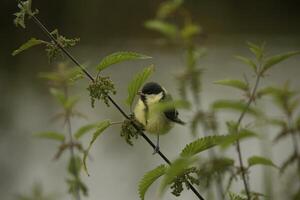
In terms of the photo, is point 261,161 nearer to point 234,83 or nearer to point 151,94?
point 234,83

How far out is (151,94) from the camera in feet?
5.93

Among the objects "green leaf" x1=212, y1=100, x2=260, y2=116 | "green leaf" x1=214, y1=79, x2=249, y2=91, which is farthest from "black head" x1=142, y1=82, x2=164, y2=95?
"green leaf" x1=212, y1=100, x2=260, y2=116

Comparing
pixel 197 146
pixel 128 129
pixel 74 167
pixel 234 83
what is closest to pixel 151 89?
pixel 74 167

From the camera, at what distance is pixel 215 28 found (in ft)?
24.4

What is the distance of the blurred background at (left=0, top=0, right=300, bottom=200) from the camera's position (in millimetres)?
4438

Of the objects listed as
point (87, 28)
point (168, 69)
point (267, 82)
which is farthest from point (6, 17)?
point (267, 82)

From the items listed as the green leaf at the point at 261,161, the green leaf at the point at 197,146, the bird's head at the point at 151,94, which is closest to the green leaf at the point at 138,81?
the green leaf at the point at 197,146

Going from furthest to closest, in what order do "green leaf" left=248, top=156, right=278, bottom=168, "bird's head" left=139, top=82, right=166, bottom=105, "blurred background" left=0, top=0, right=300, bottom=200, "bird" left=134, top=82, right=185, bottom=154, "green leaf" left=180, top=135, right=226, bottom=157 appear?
1. "blurred background" left=0, top=0, right=300, bottom=200
2. "bird's head" left=139, top=82, right=166, bottom=105
3. "bird" left=134, top=82, right=185, bottom=154
4. "green leaf" left=248, top=156, right=278, bottom=168
5. "green leaf" left=180, top=135, right=226, bottom=157

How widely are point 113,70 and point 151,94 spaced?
15.1 ft

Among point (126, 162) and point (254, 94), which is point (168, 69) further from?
point (254, 94)

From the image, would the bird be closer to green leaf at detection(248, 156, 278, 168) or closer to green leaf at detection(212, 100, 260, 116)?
green leaf at detection(248, 156, 278, 168)

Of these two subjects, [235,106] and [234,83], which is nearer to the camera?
[235,106]

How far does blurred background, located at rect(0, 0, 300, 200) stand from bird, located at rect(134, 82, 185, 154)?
159cm

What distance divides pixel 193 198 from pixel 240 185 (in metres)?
0.30
